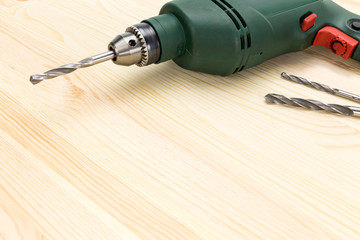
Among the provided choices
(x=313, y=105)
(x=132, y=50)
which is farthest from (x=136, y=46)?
(x=313, y=105)

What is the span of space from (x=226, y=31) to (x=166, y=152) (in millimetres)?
227

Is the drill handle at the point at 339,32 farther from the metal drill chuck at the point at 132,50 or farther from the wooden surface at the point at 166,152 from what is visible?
the metal drill chuck at the point at 132,50

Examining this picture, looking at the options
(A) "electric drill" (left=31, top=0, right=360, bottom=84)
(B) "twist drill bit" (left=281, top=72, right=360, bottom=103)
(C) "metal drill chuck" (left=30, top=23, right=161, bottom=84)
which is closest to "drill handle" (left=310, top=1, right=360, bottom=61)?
(A) "electric drill" (left=31, top=0, right=360, bottom=84)

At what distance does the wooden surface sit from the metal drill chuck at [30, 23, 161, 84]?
6 cm

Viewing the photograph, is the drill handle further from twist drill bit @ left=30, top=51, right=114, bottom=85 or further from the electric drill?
twist drill bit @ left=30, top=51, right=114, bottom=85

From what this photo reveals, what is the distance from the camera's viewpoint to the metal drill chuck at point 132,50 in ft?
2.03

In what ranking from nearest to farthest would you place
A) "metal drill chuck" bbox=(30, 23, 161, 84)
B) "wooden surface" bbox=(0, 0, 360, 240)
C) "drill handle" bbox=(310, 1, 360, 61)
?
"wooden surface" bbox=(0, 0, 360, 240) < "metal drill chuck" bbox=(30, 23, 161, 84) < "drill handle" bbox=(310, 1, 360, 61)

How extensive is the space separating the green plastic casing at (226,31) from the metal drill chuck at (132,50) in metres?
0.01

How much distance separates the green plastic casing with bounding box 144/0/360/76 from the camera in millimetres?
658

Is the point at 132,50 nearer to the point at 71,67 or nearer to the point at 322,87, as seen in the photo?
the point at 71,67

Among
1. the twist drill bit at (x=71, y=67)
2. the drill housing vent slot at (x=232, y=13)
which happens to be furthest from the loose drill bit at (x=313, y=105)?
the twist drill bit at (x=71, y=67)

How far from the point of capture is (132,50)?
635 mm

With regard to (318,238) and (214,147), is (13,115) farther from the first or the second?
(318,238)

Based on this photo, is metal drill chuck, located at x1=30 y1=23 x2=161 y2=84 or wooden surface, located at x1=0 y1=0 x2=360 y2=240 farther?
metal drill chuck, located at x1=30 y1=23 x2=161 y2=84
